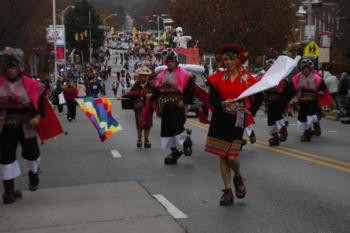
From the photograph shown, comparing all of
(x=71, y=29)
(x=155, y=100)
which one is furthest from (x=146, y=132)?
(x=71, y=29)

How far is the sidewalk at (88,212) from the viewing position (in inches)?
316

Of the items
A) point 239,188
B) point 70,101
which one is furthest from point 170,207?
point 70,101

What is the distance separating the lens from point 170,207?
29.7 feet

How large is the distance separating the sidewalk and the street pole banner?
1754 millimetres

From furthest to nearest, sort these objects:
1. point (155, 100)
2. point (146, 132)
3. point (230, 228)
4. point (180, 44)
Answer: point (180, 44) < point (146, 132) < point (155, 100) < point (230, 228)

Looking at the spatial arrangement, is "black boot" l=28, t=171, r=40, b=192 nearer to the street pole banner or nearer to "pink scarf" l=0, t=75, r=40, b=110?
"pink scarf" l=0, t=75, r=40, b=110

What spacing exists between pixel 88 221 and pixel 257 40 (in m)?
47.1

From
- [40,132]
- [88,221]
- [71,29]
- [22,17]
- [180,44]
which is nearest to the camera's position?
[88,221]

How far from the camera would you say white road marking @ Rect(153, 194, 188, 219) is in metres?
8.55

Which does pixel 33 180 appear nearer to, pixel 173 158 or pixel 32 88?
pixel 32 88

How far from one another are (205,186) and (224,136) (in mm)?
1677

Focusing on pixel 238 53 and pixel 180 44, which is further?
pixel 180 44

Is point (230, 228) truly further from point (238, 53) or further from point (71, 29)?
point (71, 29)

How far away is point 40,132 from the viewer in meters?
10.4
